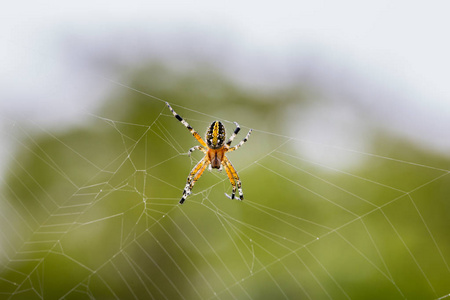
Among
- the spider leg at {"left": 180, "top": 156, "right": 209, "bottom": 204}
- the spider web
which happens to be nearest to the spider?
the spider leg at {"left": 180, "top": 156, "right": 209, "bottom": 204}

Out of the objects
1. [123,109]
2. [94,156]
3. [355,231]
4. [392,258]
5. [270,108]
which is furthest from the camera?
[270,108]

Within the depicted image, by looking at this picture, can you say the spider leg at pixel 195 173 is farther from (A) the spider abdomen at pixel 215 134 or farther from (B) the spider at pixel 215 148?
(A) the spider abdomen at pixel 215 134

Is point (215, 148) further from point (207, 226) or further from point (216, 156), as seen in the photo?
point (207, 226)

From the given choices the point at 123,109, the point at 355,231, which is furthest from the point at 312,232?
the point at 123,109

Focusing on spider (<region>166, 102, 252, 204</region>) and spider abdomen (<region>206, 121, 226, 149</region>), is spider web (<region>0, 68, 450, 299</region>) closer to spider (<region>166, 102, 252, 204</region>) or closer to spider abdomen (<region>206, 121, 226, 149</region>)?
spider (<region>166, 102, 252, 204</region>)

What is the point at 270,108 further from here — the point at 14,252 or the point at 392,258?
the point at 14,252

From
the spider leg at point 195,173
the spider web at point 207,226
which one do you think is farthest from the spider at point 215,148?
the spider web at point 207,226
